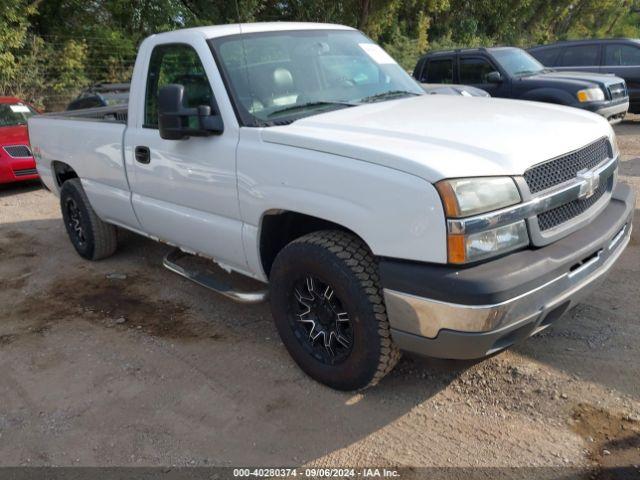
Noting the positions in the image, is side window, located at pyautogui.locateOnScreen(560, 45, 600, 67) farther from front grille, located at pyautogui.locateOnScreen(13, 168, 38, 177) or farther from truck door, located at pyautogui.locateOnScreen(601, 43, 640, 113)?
front grille, located at pyautogui.locateOnScreen(13, 168, 38, 177)

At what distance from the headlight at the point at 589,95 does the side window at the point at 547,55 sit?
365 cm

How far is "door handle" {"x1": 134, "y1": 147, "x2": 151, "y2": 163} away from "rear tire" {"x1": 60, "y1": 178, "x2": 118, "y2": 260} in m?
1.36

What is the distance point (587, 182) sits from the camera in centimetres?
303

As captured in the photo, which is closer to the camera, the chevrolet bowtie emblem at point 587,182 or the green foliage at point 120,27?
the chevrolet bowtie emblem at point 587,182

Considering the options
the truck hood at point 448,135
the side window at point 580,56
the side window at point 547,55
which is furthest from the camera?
the side window at point 547,55

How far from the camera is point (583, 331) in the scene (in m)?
3.71

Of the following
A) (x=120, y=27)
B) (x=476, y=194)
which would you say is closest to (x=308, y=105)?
(x=476, y=194)

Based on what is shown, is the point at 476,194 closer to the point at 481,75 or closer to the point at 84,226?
the point at 84,226

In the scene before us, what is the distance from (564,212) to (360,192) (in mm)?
1038

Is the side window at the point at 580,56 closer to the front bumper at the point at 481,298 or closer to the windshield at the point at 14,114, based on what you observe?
the windshield at the point at 14,114

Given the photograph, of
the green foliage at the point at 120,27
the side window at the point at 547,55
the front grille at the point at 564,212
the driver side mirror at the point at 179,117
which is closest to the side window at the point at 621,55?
the side window at the point at 547,55

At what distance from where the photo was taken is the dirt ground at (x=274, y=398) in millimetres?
2832

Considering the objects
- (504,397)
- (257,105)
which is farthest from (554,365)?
(257,105)

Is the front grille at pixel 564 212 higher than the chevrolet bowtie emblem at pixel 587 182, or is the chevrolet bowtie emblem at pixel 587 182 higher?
the chevrolet bowtie emblem at pixel 587 182
